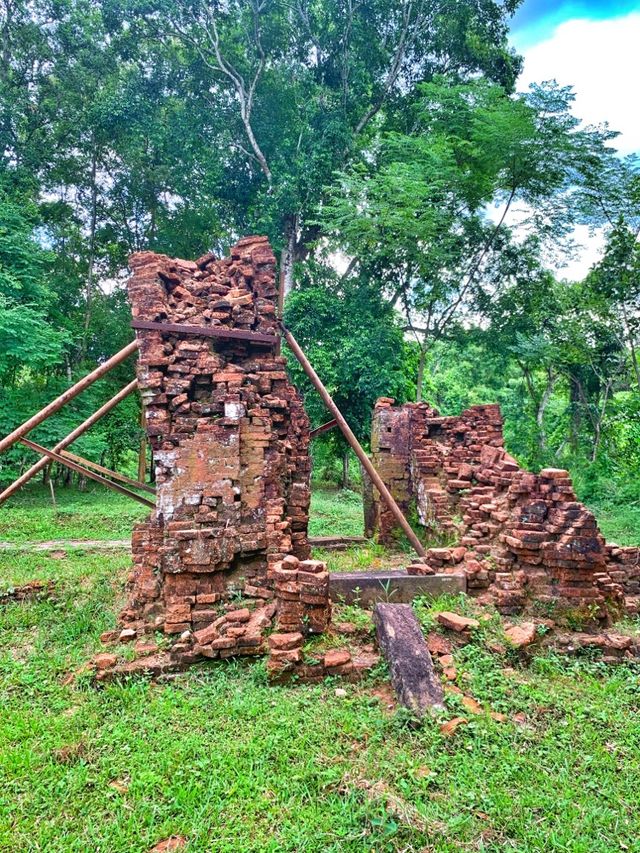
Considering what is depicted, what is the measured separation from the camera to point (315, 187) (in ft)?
51.9

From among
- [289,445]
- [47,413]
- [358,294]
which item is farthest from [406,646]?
[358,294]

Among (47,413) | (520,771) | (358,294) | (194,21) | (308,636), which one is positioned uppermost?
(194,21)

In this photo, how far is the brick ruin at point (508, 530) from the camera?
17.7 ft

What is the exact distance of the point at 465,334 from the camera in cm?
1680

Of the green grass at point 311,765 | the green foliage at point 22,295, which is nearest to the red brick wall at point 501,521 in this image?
the green grass at point 311,765

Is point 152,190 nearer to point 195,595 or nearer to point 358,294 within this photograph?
point 358,294

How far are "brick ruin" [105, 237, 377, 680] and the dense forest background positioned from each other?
9.13 m

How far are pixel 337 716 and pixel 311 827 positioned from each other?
1021 millimetres

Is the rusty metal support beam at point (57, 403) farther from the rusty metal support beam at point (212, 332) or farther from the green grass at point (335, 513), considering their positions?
the green grass at point (335, 513)

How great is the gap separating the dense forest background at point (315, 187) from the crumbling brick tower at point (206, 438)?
9161mm

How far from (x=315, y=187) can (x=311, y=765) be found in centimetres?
1628

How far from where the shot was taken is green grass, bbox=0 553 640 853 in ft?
9.09

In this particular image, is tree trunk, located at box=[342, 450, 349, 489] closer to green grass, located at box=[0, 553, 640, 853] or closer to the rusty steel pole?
the rusty steel pole

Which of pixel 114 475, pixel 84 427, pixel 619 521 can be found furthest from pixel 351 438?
pixel 619 521
